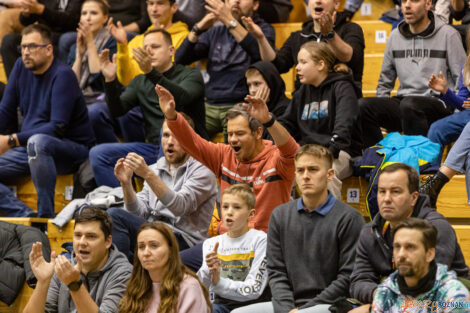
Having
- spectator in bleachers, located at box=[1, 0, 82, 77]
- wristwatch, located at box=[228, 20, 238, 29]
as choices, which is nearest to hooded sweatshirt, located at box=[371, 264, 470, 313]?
wristwatch, located at box=[228, 20, 238, 29]

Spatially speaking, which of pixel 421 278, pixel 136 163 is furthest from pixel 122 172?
pixel 421 278

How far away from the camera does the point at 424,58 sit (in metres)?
6.02

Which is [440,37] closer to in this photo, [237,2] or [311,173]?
[237,2]

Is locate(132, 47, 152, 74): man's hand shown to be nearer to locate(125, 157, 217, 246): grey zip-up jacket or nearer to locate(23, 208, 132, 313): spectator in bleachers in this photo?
locate(125, 157, 217, 246): grey zip-up jacket

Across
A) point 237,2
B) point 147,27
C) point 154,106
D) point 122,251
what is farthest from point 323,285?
point 147,27

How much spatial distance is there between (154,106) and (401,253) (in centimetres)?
306

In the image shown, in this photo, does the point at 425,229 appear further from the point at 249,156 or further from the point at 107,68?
the point at 107,68

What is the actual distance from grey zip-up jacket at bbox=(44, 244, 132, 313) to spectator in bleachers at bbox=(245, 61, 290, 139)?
5.78 ft

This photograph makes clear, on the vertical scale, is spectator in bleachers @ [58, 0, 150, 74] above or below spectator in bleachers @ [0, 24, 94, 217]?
above

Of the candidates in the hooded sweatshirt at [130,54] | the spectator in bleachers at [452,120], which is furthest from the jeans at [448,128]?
the hooded sweatshirt at [130,54]

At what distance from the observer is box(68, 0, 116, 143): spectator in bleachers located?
6945mm

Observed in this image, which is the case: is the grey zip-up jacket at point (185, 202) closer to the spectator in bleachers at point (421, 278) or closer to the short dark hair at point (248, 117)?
the short dark hair at point (248, 117)

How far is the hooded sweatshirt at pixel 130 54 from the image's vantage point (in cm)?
673

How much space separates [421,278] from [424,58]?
2766mm
